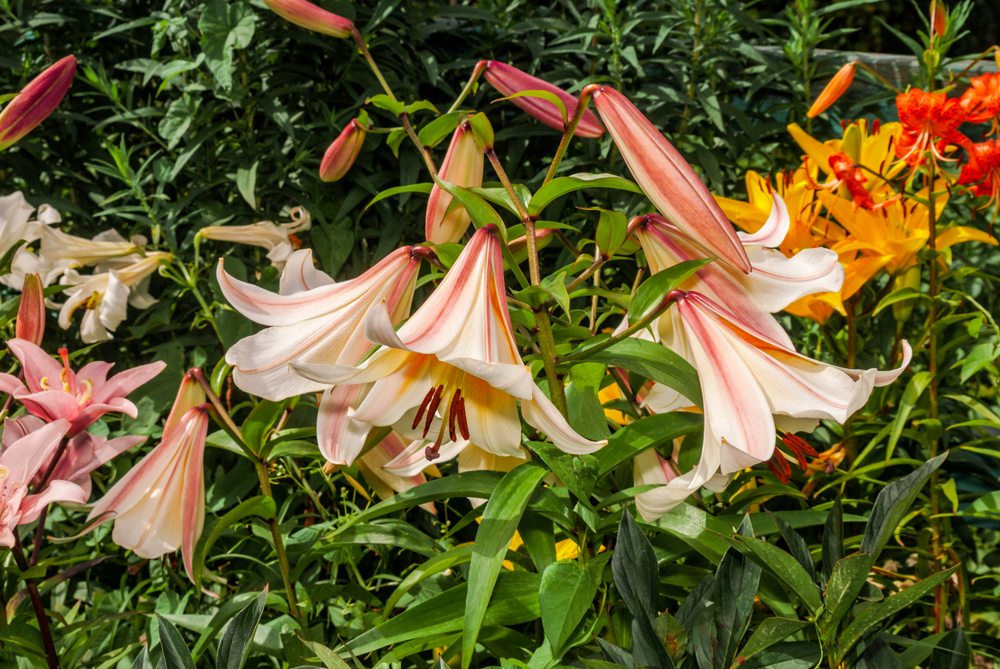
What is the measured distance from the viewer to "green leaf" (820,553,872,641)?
1.28 ft

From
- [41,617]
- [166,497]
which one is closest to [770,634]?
[166,497]

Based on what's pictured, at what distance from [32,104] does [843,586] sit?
2.57ft

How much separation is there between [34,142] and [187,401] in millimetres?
847

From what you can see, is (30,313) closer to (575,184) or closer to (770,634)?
(575,184)

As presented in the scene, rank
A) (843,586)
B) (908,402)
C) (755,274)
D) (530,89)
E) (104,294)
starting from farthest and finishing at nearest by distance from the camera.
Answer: (104,294), (908,402), (530,89), (755,274), (843,586)

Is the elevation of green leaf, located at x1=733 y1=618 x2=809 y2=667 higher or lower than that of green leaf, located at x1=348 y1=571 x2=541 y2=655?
higher

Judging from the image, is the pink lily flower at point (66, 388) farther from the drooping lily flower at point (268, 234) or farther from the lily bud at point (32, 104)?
the drooping lily flower at point (268, 234)

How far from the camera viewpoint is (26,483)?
1.80 feet

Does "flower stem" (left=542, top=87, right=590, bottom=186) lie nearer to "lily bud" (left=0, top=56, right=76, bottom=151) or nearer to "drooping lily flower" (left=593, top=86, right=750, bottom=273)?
"drooping lily flower" (left=593, top=86, right=750, bottom=273)

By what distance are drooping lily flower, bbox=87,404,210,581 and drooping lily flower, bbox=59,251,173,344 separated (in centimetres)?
49

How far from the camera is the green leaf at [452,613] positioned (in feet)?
1.68

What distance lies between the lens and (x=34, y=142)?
3.84 ft

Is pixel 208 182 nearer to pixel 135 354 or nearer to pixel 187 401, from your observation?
pixel 135 354

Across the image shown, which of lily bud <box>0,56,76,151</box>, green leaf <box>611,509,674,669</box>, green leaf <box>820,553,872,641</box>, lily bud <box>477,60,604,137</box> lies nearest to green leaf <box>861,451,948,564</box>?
green leaf <box>820,553,872,641</box>
